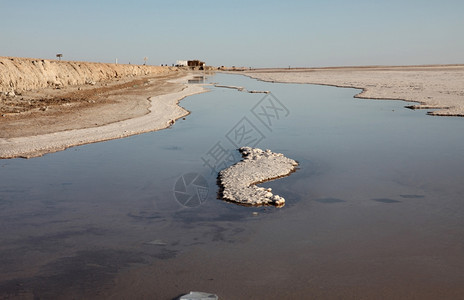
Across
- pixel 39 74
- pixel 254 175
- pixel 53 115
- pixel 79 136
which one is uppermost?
pixel 39 74

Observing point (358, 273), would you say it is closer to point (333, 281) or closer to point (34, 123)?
point (333, 281)

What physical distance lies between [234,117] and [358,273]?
1517 centimetres

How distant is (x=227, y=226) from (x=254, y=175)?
2.67 m

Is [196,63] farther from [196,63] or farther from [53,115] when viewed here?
[53,115]

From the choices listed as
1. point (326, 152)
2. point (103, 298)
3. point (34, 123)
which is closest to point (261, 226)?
Result: point (103, 298)

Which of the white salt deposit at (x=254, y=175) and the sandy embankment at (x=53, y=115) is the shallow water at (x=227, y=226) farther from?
the sandy embankment at (x=53, y=115)

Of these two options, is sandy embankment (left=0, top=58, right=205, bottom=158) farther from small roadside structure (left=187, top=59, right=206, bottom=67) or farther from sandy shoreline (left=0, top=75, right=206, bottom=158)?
small roadside structure (left=187, top=59, right=206, bottom=67)

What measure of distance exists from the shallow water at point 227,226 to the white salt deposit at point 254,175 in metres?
0.30

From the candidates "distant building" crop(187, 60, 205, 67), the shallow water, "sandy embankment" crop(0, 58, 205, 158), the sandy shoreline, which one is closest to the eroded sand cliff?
"sandy embankment" crop(0, 58, 205, 158)

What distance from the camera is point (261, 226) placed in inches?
258

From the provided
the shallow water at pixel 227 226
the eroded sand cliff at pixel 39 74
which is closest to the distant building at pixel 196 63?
the eroded sand cliff at pixel 39 74

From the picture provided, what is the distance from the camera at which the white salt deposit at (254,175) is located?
302 inches

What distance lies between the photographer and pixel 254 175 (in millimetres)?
9086

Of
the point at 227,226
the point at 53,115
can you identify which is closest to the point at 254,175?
the point at 227,226
